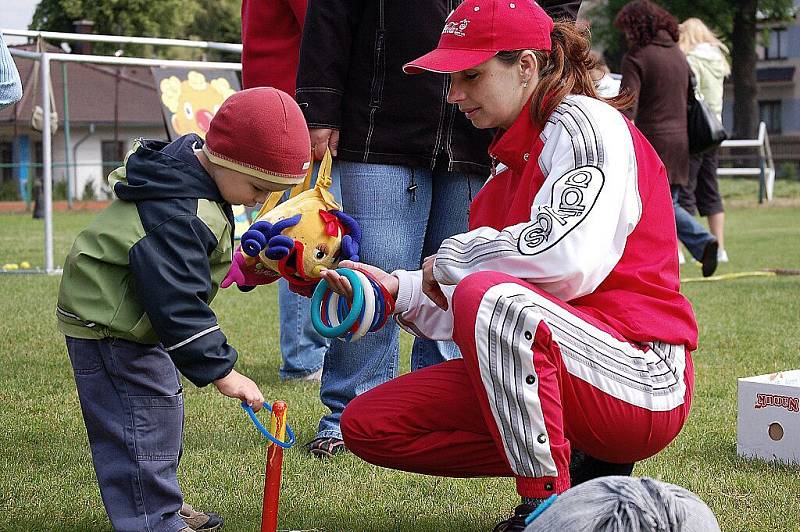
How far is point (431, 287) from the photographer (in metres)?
2.85

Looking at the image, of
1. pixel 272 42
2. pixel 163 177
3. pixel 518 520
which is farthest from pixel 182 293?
pixel 272 42

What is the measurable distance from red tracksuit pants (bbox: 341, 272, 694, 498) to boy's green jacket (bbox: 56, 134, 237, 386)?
54 centimetres

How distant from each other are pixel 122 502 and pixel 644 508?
58.0 inches

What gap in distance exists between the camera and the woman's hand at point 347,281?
2.82 m

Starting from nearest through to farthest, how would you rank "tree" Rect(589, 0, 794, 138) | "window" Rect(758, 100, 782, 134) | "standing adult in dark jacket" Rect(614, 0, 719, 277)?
"standing adult in dark jacket" Rect(614, 0, 719, 277) < "tree" Rect(589, 0, 794, 138) < "window" Rect(758, 100, 782, 134)

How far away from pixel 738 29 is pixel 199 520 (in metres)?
32.7

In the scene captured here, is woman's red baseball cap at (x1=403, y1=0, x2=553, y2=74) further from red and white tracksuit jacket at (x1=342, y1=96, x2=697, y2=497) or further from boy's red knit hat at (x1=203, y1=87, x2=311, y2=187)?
boy's red knit hat at (x1=203, y1=87, x2=311, y2=187)

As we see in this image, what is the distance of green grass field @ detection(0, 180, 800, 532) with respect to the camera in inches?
121

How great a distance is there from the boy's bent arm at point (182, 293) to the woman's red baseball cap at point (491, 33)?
731mm

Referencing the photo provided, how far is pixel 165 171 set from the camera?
2.68 metres

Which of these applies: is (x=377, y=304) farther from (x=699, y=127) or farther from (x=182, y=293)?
(x=699, y=127)

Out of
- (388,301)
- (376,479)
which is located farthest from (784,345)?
(388,301)

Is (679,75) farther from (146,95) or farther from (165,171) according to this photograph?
(146,95)

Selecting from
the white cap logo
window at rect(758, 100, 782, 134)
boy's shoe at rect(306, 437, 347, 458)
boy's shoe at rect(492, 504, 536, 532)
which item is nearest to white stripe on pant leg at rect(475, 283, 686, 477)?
boy's shoe at rect(492, 504, 536, 532)
